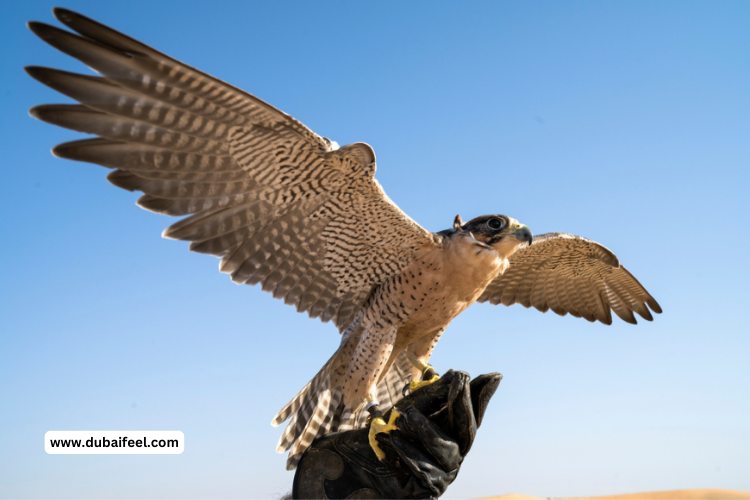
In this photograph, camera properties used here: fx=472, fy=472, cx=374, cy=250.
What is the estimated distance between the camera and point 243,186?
3.23 metres

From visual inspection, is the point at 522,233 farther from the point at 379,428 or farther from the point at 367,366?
the point at 379,428

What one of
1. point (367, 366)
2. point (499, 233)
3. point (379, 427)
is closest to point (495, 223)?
point (499, 233)

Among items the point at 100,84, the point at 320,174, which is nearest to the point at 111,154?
the point at 100,84

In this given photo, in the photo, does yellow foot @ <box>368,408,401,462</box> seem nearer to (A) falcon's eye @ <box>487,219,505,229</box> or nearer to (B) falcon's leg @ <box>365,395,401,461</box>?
(B) falcon's leg @ <box>365,395,401,461</box>

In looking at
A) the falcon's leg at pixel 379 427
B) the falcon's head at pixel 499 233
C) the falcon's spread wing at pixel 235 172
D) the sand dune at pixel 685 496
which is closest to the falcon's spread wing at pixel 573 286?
the falcon's head at pixel 499 233

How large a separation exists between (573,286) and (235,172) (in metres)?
3.65

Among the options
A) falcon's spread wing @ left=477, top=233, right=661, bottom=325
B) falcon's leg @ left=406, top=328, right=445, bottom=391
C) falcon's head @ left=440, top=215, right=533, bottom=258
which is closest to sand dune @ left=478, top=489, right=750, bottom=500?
falcon's spread wing @ left=477, top=233, right=661, bottom=325

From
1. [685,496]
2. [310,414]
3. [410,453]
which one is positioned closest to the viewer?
[410,453]

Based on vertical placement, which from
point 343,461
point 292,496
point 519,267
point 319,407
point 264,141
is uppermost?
point 264,141

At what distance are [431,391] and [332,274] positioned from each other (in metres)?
1.26

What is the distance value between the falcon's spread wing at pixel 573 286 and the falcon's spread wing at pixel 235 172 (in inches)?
65.4

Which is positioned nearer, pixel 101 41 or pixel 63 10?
pixel 63 10

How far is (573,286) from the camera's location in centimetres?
498

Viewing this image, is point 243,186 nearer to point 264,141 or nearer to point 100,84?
point 264,141
